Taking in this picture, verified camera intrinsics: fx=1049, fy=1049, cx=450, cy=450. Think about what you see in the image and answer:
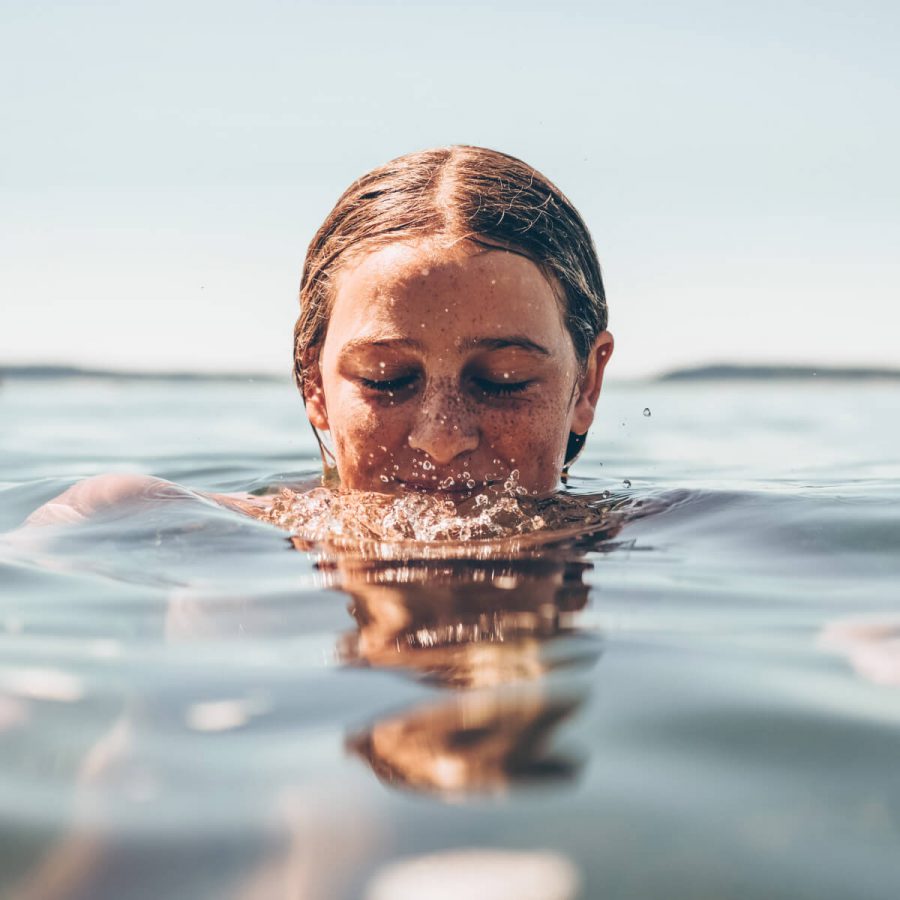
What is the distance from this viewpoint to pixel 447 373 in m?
3.26

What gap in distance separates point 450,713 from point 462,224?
2323mm

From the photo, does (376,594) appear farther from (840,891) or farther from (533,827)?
(840,891)

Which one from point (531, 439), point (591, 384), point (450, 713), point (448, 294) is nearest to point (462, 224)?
point (448, 294)

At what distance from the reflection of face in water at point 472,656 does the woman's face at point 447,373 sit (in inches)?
24.8

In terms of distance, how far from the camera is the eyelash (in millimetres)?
3338

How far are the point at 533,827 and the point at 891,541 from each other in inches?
90.8

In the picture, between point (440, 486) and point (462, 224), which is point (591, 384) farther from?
point (440, 486)

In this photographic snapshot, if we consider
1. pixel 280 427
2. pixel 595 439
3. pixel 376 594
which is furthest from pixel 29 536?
pixel 280 427

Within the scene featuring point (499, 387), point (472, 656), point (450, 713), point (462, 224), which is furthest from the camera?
point (462, 224)

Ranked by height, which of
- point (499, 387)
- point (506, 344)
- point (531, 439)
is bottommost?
point (531, 439)

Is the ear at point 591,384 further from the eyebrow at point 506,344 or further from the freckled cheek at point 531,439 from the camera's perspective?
the eyebrow at point 506,344

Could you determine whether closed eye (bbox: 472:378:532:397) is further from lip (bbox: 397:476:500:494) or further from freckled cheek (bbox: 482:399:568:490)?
lip (bbox: 397:476:500:494)

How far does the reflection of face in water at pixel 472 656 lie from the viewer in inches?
53.6

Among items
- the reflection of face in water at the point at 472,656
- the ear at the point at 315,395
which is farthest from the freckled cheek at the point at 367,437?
the reflection of face in water at the point at 472,656
